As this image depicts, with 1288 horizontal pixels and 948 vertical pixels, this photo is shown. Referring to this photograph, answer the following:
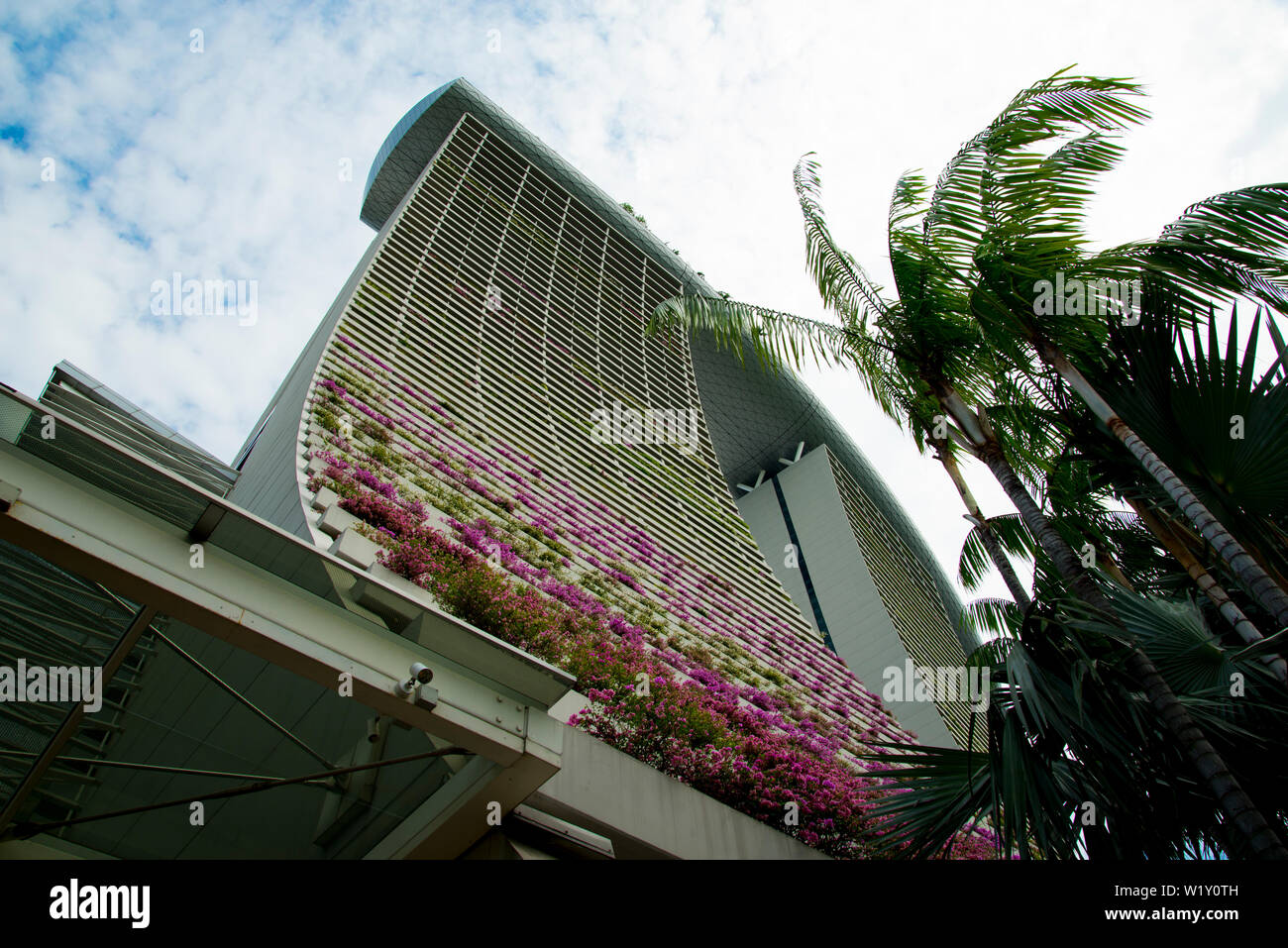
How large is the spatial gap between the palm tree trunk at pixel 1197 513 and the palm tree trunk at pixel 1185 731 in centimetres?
58

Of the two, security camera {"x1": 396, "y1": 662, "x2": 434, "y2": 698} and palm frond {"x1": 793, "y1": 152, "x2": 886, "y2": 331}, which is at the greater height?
palm frond {"x1": 793, "y1": 152, "x2": 886, "y2": 331}

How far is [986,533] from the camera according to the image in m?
6.14

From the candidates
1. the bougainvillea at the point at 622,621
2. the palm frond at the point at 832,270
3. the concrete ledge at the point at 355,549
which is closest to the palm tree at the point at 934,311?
the palm frond at the point at 832,270

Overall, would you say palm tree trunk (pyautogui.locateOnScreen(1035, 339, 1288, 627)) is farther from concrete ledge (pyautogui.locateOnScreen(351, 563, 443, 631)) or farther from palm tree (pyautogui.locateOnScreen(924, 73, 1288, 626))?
concrete ledge (pyautogui.locateOnScreen(351, 563, 443, 631))

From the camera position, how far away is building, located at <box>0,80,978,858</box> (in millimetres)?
3771

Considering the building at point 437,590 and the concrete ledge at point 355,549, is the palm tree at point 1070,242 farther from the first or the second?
the concrete ledge at point 355,549

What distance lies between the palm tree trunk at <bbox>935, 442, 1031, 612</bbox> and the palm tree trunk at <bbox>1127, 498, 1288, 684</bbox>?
2.80 ft

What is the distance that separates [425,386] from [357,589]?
7301mm

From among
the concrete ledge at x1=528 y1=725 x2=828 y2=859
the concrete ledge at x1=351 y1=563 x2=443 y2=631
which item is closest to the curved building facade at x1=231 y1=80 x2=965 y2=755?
the concrete ledge at x1=528 y1=725 x2=828 y2=859

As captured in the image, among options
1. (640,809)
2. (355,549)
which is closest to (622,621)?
(355,549)

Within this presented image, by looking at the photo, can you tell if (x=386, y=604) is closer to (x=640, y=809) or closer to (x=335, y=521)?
(x=640, y=809)

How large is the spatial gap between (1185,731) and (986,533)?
210cm

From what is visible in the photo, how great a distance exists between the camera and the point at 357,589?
3953 millimetres

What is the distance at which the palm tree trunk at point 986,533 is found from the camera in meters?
5.73
